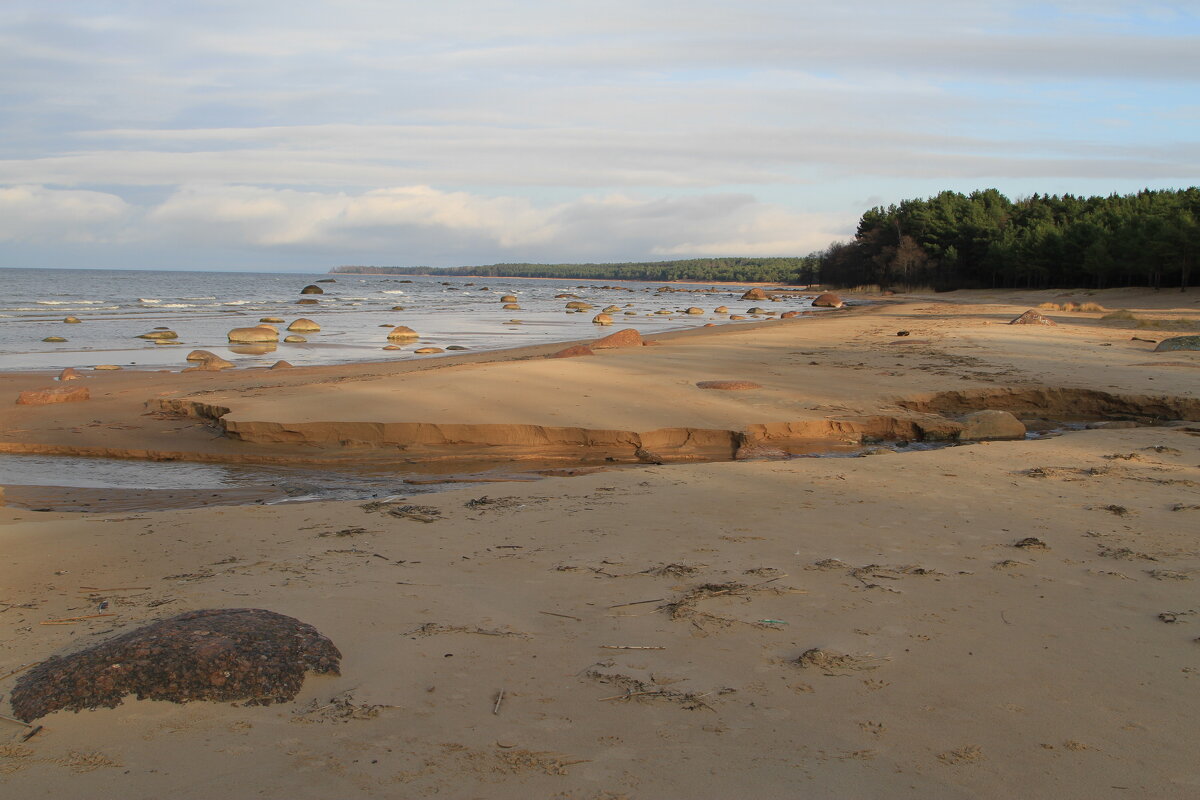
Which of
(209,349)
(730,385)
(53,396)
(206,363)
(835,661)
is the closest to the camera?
(835,661)

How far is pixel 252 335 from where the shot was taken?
24.4 meters

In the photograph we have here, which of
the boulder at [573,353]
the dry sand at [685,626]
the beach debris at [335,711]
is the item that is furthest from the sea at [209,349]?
the boulder at [573,353]

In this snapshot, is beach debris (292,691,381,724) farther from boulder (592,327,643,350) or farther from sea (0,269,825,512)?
boulder (592,327,643,350)

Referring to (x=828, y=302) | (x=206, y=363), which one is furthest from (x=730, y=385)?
(x=828, y=302)

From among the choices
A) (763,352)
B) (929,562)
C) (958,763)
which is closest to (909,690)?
(958,763)

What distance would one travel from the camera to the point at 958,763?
2.69 m

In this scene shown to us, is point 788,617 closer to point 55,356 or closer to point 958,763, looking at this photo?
point 958,763

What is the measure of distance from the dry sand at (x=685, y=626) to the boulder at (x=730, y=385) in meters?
2.57

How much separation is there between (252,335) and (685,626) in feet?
76.2

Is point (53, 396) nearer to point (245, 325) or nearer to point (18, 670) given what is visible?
point (18, 670)

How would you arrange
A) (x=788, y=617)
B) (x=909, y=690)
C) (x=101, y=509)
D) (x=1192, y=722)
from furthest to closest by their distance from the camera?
1. (x=101, y=509)
2. (x=788, y=617)
3. (x=909, y=690)
4. (x=1192, y=722)

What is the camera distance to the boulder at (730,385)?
37.4ft

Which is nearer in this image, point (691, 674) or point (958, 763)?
point (958, 763)

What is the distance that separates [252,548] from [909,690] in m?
3.75
